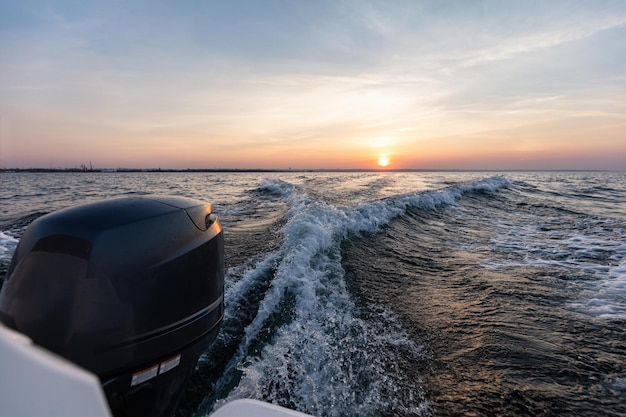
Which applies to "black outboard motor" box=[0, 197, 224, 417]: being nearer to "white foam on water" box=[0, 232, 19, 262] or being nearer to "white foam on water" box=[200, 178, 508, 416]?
"white foam on water" box=[200, 178, 508, 416]

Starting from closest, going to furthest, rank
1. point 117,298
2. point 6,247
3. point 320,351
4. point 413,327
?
point 117,298 → point 320,351 → point 413,327 → point 6,247

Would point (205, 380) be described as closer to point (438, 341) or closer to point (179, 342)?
point (179, 342)

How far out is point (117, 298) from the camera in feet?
4.22

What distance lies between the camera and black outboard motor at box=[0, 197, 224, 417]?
48.1 inches

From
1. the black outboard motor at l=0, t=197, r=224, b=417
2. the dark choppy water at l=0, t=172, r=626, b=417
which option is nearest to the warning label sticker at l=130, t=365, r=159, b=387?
the black outboard motor at l=0, t=197, r=224, b=417

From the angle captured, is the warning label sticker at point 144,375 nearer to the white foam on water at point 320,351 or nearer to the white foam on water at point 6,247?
the white foam on water at point 320,351

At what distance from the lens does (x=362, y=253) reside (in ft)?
16.8

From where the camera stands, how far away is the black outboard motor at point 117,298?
122cm

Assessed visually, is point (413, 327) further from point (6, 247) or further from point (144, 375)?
point (6, 247)

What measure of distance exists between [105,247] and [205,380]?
120cm

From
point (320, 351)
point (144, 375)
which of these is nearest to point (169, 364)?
point (144, 375)

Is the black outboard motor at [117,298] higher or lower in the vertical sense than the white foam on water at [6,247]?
higher

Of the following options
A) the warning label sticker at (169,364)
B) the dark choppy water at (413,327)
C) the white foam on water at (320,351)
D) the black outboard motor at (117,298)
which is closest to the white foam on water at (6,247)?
the dark choppy water at (413,327)

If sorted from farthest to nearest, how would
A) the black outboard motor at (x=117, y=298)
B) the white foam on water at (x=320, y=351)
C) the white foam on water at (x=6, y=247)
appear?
the white foam on water at (x=6, y=247) < the white foam on water at (x=320, y=351) < the black outboard motor at (x=117, y=298)
